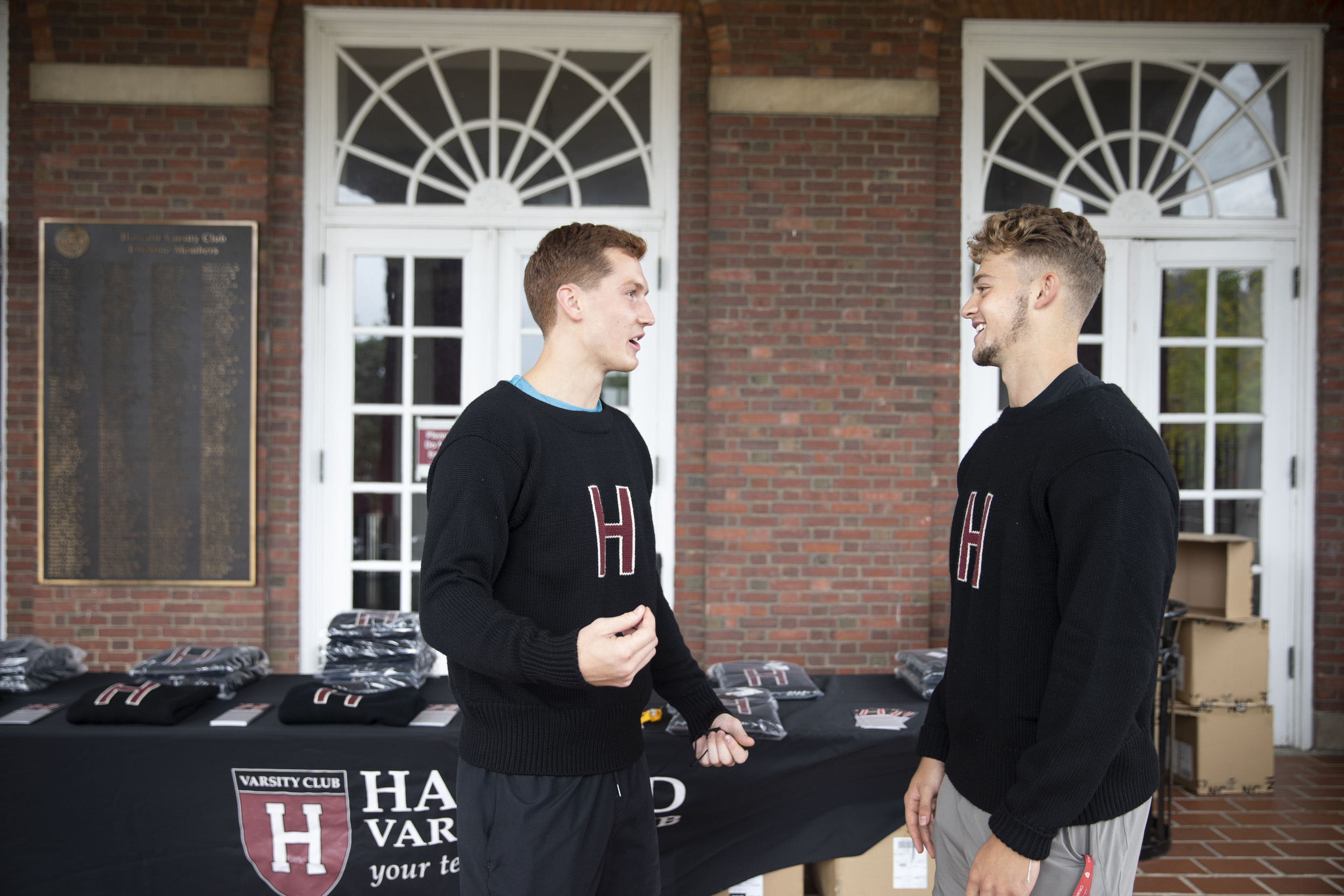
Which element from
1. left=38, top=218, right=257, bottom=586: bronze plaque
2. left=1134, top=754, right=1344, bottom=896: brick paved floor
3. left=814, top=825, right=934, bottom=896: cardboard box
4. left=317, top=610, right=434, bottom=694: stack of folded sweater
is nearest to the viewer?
left=814, top=825, right=934, bottom=896: cardboard box

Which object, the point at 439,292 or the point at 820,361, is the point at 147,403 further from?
the point at 820,361

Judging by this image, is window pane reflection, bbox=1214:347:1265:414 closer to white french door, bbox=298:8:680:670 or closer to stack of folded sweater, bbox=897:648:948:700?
stack of folded sweater, bbox=897:648:948:700

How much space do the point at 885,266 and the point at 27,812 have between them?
4158mm

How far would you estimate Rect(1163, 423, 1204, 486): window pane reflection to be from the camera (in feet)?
16.1

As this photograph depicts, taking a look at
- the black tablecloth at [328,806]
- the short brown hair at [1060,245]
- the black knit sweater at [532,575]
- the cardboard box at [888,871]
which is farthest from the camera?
the cardboard box at [888,871]

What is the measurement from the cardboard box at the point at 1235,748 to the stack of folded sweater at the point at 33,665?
4972 mm

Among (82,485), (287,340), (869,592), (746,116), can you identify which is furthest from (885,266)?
(82,485)

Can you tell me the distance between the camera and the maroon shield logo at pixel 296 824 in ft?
8.97

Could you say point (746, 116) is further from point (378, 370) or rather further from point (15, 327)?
point (15, 327)

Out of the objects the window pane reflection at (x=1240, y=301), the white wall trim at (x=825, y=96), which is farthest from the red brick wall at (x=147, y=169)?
the window pane reflection at (x=1240, y=301)

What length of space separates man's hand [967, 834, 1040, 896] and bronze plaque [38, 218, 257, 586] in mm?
4068

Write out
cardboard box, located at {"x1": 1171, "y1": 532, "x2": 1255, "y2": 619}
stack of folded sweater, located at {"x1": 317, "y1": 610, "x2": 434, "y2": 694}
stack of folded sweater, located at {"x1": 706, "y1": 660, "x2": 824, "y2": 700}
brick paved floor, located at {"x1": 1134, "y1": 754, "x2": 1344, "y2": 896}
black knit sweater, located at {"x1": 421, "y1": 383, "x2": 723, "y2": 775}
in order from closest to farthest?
black knit sweater, located at {"x1": 421, "y1": 383, "x2": 723, "y2": 775}
stack of folded sweater, located at {"x1": 706, "y1": 660, "x2": 824, "y2": 700}
stack of folded sweater, located at {"x1": 317, "y1": 610, "x2": 434, "y2": 694}
brick paved floor, located at {"x1": 1134, "y1": 754, "x2": 1344, "y2": 896}
cardboard box, located at {"x1": 1171, "y1": 532, "x2": 1255, "y2": 619}

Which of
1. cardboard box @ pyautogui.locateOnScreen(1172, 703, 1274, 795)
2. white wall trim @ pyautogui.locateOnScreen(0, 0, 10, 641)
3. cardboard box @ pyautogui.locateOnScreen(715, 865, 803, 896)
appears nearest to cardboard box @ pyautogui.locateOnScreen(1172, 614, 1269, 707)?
cardboard box @ pyautogui.locateOnScreen(1172, 703, 1274, 795)

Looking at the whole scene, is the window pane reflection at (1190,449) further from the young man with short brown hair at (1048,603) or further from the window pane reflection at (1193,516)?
the young man with short brown hair at (1048,603)
